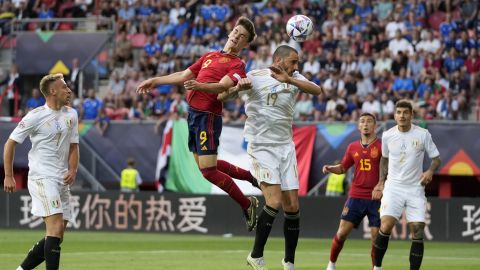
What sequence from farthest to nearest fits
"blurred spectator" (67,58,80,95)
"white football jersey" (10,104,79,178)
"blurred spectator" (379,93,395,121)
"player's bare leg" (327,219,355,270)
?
"blurred spectator" (67,58,80,95)
"blurred spectator" (379,93,395,121)
"player's bare leg" (327,219,355,270)
"white football jersey" (10,104,79,178)

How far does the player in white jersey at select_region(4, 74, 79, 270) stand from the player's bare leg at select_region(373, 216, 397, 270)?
4.21 meters

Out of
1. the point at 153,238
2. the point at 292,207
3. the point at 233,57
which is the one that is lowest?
the point at 153,238

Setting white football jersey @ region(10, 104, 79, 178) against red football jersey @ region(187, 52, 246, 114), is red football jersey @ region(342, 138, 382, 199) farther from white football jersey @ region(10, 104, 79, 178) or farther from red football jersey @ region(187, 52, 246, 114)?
white football jersey @ region(10, 104, 79, 178)

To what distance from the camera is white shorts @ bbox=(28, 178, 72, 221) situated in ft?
45.4

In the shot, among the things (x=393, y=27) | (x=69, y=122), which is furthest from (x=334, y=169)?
(x=393, y=27)

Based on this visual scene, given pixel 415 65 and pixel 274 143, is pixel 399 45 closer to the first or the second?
pixel 415 65

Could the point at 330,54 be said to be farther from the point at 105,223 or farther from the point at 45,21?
the point at 45,21

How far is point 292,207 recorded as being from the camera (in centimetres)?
1499

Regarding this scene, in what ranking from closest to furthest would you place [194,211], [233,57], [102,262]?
[233,57]
[102,262]
[194,211]

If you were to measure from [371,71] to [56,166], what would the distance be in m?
17.8

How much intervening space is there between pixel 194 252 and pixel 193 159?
8674 mm

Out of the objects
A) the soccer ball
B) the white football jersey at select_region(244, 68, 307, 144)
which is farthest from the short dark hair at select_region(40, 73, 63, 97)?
the soccer ball

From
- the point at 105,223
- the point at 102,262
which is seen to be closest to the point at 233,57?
the point at 102,262

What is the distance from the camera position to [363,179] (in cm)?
1766
